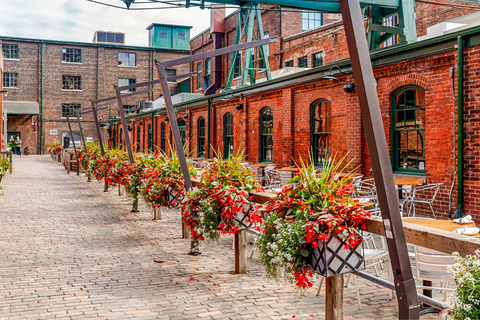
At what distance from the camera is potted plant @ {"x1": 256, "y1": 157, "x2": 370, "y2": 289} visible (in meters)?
3.65

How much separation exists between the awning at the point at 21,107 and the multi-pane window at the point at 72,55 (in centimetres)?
531

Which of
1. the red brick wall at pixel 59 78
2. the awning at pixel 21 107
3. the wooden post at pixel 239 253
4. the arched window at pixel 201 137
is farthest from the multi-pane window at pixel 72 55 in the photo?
the wooden post at pixel 239 253

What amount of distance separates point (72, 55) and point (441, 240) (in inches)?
1831

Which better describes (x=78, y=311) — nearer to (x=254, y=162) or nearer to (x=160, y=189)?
(x=160, y=189)

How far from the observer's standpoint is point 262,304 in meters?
4.82

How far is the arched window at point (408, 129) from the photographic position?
380 inches

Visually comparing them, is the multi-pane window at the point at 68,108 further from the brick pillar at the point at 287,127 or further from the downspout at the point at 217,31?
the brick pillar at the point at 287,127

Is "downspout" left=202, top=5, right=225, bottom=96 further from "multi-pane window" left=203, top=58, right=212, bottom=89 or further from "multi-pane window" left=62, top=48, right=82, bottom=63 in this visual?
"multi-pane window" left=62, top=48, right=82, bottom=63

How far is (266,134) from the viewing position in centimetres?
1579

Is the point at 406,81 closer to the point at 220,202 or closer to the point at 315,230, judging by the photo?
the point at 220,202

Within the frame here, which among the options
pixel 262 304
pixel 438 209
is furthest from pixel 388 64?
pixel 262 304

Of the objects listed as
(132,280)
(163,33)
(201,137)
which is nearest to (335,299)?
(132,280)

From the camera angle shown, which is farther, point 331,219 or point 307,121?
point 307,121

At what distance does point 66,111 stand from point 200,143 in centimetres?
2765
